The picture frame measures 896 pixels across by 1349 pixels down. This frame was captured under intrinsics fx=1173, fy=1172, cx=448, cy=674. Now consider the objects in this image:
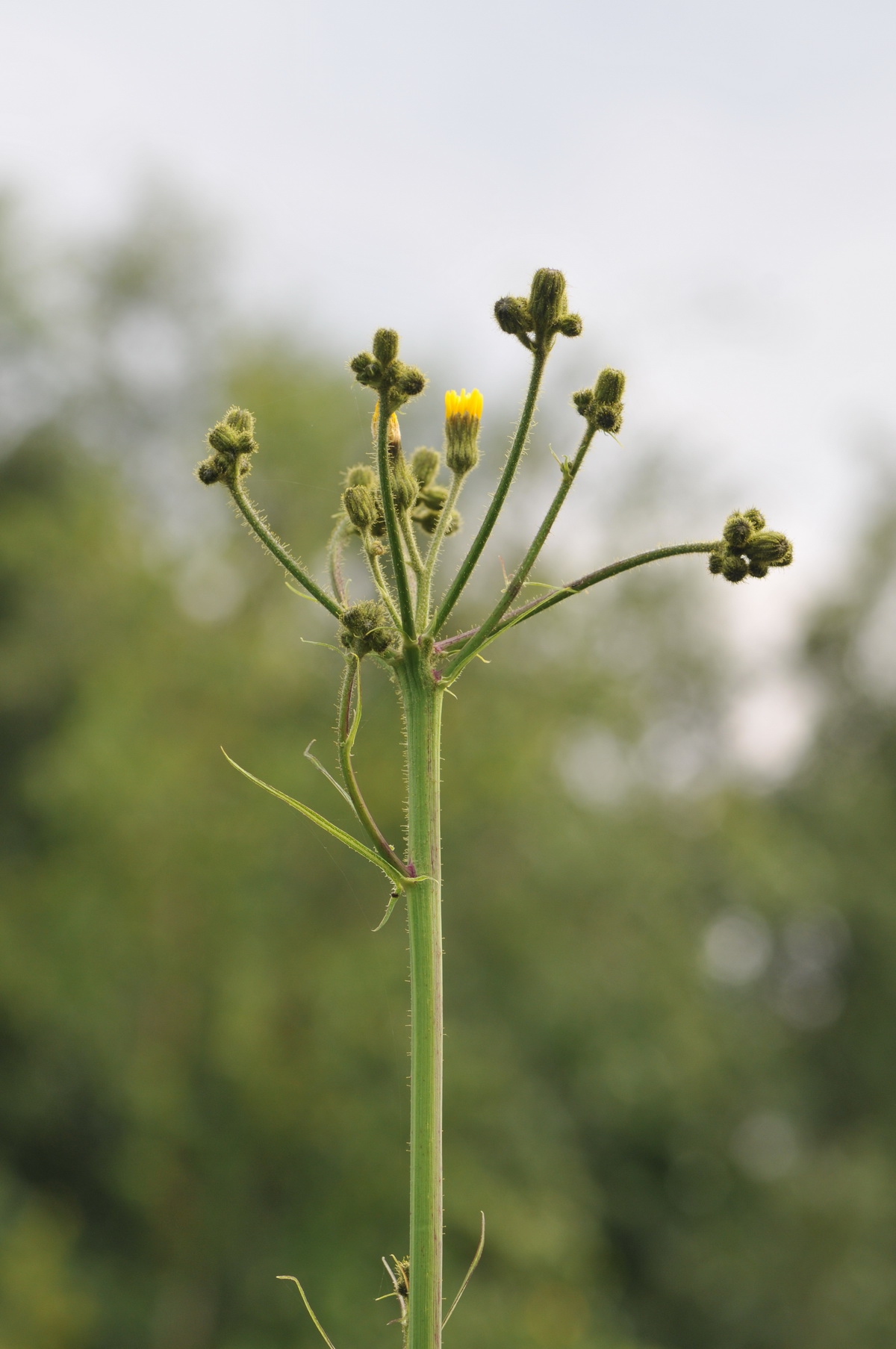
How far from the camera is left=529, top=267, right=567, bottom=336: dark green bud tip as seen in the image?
151 centimetres

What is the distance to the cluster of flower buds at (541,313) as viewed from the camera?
4.97 feet

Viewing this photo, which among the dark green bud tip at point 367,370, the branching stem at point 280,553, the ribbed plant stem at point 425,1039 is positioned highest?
the dark green bud tip at point 367,370

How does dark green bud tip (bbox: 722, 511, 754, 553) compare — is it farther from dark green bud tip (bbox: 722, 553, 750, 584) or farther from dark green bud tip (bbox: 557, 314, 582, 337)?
dark green bud tip (bbox: 557, 314, 582, 337)

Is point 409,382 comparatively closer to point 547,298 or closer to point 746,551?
point 547,298

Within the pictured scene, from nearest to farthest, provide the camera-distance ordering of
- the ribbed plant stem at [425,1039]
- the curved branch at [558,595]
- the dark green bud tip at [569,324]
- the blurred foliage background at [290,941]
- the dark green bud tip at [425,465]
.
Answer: the ribbed plant stem at [425,1039] < the curved branch at [558,595] < the dark green bud tip at [569,324] < the dark green bud tip at [425,465] < the blurred foliage background at [290,941]

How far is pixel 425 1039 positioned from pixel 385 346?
0.85 metres

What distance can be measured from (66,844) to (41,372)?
8226 mm

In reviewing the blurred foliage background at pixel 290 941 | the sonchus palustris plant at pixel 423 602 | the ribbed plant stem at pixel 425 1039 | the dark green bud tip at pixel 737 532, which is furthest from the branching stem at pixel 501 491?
the blurred foliage background at pixel 290 941

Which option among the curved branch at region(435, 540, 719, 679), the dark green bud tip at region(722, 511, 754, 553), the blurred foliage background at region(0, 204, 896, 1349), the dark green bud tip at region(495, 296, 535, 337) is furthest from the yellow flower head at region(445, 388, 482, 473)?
the blurred foliage background at region(0, 204, 896, 1349)

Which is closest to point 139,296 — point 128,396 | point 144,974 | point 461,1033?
point 128,396

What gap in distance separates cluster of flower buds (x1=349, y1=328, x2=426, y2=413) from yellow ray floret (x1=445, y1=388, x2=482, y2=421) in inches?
5.3

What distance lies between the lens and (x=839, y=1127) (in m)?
25.2

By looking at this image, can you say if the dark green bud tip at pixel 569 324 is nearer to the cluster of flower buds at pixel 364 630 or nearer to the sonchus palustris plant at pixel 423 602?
the sonchus palustris plant at pixel 423 602

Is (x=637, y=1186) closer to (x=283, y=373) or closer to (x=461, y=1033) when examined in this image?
(x=461, y=1033)
